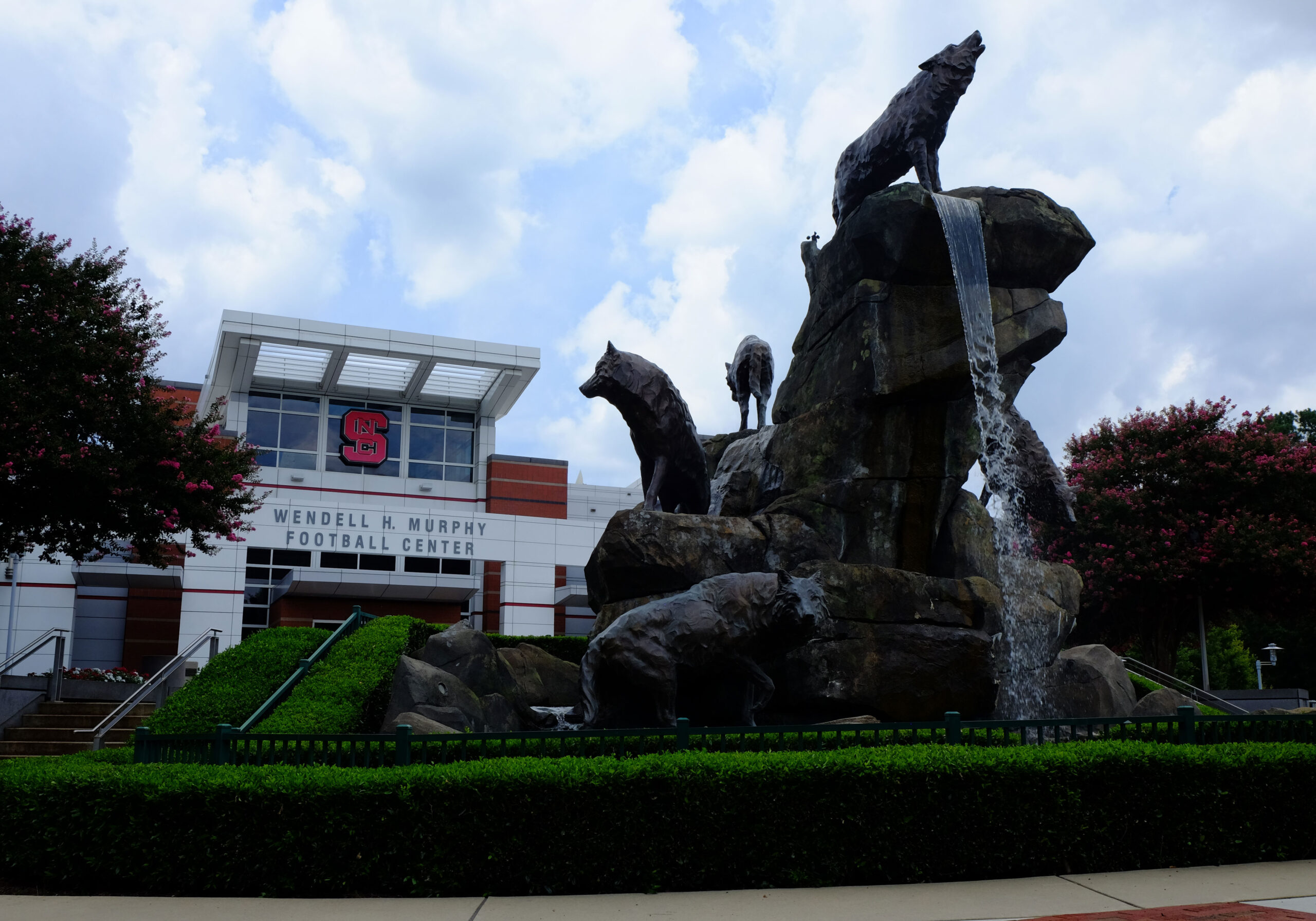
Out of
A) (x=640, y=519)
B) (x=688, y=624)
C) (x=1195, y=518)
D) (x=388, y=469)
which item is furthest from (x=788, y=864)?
(x=388, y=469)

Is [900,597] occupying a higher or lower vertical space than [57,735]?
higher

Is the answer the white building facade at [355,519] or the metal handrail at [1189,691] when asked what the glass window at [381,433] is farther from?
the metal handrail at [1189,691]

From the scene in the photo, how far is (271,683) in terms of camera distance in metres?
12.0

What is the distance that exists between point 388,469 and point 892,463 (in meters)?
30.9

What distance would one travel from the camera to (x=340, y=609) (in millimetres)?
36000

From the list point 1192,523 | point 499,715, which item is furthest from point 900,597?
point 1192,523

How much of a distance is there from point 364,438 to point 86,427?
84.2ft

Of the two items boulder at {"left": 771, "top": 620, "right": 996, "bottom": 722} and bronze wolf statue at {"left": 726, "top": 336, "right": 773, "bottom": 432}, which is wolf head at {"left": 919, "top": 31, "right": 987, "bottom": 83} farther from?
boulder at {"left": 771, "top": 620, "right": 996, "bottom": 722}

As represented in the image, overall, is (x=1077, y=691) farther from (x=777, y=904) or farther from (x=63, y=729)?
(x=63, y=729)

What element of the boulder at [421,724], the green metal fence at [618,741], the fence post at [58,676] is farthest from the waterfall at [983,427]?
the fence post at [58,676]

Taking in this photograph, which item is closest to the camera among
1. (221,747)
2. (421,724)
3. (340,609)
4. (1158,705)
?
(221,747)

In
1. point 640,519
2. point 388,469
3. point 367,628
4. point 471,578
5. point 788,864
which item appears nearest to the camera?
point 788,864

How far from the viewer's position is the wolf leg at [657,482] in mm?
12602

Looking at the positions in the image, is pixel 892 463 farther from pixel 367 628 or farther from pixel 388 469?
pixel 388 469
